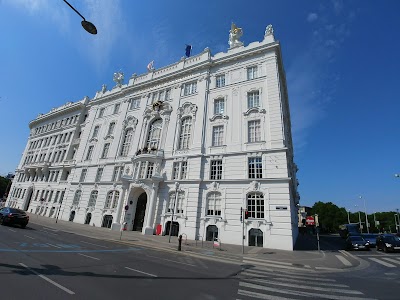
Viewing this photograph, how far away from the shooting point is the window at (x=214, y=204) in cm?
2299

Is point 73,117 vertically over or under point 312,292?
over

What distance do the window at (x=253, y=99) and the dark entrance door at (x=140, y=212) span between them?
18.7 m

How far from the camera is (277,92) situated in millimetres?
23828

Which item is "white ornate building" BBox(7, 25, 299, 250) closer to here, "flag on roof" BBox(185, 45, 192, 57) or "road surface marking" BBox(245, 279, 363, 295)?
"flag on roof" BBox(185, 45, 192, 57)

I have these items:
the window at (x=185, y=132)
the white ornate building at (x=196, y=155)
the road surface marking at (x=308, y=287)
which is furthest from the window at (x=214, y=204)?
the road surface marking at (x=308, y=287)

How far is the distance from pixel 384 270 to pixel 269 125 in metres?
15.2

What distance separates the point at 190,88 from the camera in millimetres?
31281

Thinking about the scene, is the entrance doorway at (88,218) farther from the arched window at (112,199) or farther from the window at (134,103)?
the window at (134,103)

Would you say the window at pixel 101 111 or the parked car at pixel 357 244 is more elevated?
the window at pixel 101 111

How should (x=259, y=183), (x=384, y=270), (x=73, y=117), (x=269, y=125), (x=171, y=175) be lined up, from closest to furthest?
(x=384, y=270) → (x=259, y=183) → (x=269, y=125) → (x=171, y=175) → (x=73, y=117)

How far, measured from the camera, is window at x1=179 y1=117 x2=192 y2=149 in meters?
28.0

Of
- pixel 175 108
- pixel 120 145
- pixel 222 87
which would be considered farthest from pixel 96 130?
pixel 222 87

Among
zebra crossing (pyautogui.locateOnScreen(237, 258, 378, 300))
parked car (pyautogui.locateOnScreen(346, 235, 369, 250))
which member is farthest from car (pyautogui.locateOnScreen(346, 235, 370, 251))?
zebra crossing (pyautogui.locateOnScreen(237, 258, 378, 300))

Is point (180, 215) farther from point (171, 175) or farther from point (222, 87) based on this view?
point (222, 87)
